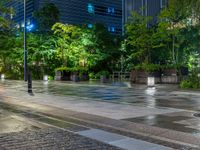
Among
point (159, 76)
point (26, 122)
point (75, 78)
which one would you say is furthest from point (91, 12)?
point (26, 122)

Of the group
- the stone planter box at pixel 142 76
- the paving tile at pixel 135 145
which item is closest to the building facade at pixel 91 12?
the stone planter box at pixel 142 76

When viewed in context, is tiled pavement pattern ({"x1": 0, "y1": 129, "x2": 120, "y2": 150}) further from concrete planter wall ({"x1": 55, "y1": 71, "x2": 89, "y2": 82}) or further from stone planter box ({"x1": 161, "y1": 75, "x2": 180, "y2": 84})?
concrete planter wall ({"x1": 55, "y1": 71, "x2": 89, "y2": 82})

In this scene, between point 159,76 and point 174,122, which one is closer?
point 174,122

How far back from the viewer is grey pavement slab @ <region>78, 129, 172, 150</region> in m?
8.19

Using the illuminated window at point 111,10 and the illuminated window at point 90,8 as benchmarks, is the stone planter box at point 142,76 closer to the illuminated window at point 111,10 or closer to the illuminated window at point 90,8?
the illuminated window at point 90,8

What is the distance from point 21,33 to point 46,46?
238 inches

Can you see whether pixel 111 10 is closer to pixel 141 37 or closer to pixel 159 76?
pixel 141 37

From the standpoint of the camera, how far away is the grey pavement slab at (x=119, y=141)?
26.9 ft

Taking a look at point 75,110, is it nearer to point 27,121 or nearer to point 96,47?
point 27,121

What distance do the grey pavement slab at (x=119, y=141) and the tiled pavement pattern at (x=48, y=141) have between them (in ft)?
0.86

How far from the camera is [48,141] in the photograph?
8.83 m

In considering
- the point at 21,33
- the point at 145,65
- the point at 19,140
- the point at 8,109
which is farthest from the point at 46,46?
the point at 19,140

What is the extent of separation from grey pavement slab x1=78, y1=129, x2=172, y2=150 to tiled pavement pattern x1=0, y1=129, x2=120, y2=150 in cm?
26

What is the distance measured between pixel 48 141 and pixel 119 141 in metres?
1.63
